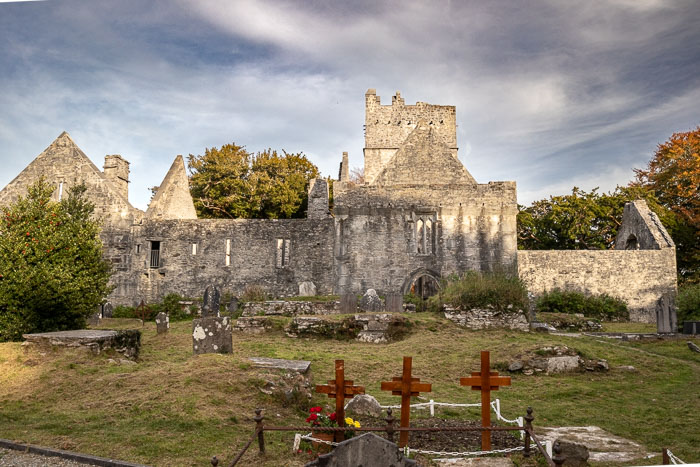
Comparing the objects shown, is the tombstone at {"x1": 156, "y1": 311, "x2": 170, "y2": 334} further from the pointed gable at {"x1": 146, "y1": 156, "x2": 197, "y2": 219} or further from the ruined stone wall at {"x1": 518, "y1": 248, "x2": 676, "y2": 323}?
the ruined stone wall at {"x1": 518, "y1": 248, "x2": 676, "y2": 323}

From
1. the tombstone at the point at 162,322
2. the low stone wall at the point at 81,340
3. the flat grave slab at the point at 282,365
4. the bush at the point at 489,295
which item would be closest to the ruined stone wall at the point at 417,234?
the bush at the point at 489,295

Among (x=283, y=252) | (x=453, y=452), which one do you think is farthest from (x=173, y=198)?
(x=453, y=452)

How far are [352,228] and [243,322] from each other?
27.3ft

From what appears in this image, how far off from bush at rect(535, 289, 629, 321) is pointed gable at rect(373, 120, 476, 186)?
6660 millimetres

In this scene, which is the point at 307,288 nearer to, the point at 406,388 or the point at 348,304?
the point at 348,304

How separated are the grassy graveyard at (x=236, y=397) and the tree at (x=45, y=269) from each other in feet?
4.71

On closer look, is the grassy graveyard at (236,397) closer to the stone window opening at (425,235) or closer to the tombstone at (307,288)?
the stone window opening at (425,235)

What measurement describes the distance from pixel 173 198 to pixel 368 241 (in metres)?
13.3

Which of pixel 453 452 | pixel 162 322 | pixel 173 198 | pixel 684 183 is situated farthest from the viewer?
pixel 173 198

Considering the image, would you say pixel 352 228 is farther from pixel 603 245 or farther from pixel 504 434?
pixel 603 245

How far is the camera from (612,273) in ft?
82.1

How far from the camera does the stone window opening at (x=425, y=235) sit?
2322 cm

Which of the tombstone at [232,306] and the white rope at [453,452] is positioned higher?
the tombstone at [232,306]

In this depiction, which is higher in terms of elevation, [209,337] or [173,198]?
[173,198]
